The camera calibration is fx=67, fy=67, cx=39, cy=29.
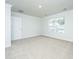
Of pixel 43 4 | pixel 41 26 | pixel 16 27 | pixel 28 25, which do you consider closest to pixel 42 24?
pixel 41 26

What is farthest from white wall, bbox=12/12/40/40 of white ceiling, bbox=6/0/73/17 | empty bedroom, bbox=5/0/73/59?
white ceiling, bbox=6/0/73/17

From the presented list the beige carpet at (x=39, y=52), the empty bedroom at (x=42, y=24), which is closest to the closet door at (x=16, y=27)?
the empty bedroom at (x=42, y=24)

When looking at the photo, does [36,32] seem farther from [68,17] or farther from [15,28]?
[68,17]

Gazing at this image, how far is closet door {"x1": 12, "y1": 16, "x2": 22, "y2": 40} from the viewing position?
5.32 metres

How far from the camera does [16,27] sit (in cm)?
553

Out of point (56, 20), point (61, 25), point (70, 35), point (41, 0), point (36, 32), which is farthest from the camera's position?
point (36, 32)

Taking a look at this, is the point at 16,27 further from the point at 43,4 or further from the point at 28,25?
the point at 43,4

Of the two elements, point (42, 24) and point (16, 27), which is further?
point (42, 24)

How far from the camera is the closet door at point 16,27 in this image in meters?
5.32

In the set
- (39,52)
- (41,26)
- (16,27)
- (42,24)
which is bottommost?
(39,52)

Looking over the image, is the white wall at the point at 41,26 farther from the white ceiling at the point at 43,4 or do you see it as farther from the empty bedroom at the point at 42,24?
the white ceiling at the point at 43,4

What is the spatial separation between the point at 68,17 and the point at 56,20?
1.44 meters
